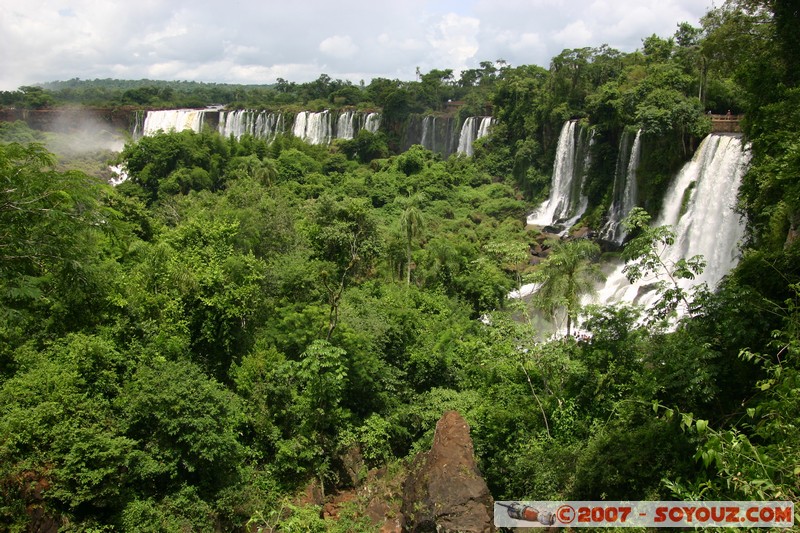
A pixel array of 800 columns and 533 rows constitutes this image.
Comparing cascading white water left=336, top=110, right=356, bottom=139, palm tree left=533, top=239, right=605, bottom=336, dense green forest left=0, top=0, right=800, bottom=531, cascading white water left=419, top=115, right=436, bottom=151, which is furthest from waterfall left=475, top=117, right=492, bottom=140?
palm tree left=533, top=239, right=605, bottom=336

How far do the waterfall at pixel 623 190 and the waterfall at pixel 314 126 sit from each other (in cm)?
3895

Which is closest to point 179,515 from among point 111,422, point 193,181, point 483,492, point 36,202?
point 111,422

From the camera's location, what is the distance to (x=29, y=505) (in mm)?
9805

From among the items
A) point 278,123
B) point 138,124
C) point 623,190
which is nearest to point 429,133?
point 278,123

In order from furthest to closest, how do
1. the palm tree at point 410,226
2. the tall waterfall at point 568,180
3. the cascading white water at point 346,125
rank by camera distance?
the cascading white water at point 346,125 < the tall waterfall at point 568,180 < the palm tree at point 410,226

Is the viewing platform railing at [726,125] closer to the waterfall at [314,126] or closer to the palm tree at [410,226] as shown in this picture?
the palm tree at [410,226]

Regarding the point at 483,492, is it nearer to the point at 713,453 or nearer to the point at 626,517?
the point at 626,517

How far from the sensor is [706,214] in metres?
21.6

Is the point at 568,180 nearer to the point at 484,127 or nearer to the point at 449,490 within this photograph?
the point at 484,127

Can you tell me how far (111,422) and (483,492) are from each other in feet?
26.2

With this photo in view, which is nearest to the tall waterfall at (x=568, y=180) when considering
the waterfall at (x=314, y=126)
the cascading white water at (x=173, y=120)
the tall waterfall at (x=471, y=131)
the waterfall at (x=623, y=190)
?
the waterfall at (x=623, y=190)

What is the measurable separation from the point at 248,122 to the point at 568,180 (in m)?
41.0

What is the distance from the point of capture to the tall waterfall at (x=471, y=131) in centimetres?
5141

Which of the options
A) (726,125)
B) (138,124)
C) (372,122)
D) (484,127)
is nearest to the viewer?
(726,125)
